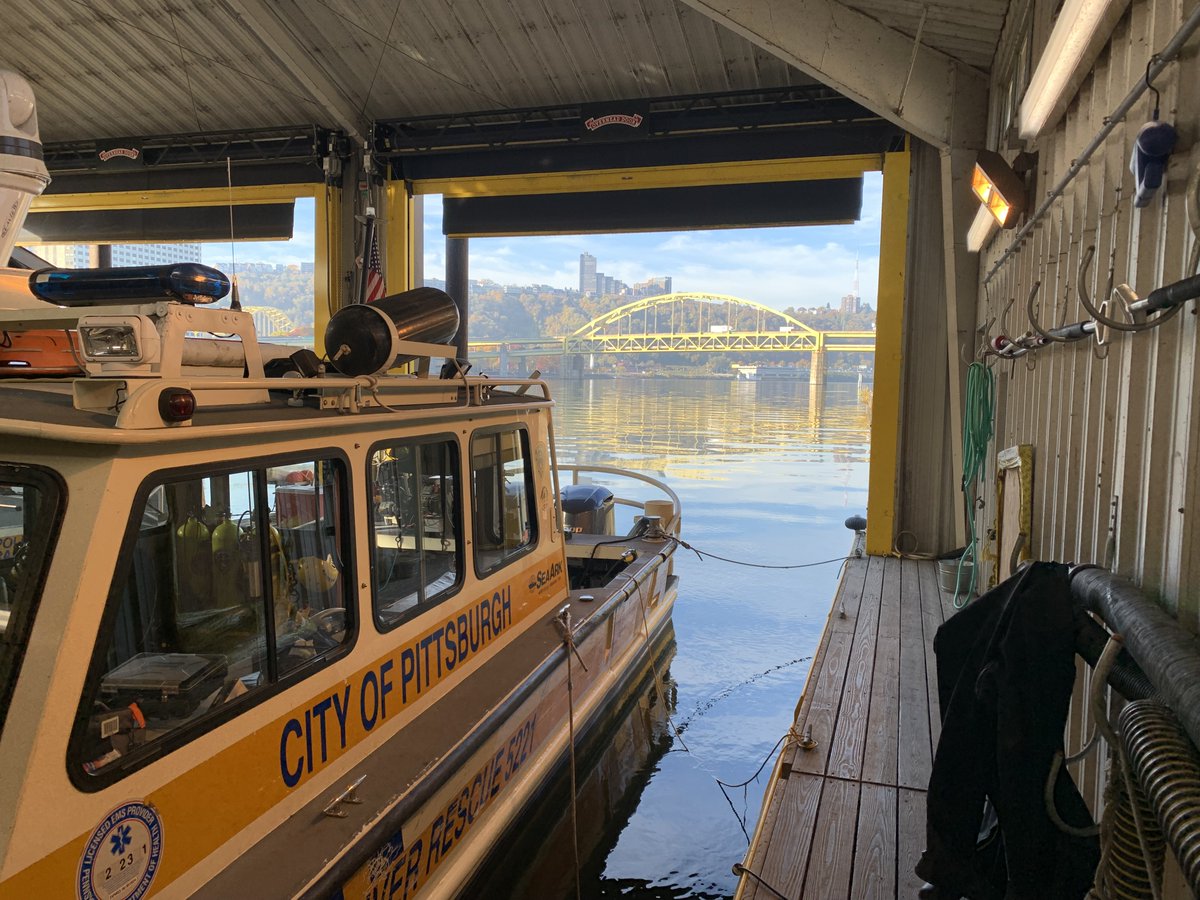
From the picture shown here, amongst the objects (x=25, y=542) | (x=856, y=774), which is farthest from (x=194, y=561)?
(x=856, y=774)

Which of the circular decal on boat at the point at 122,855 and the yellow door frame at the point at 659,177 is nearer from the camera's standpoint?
the circular decal on boat at the point at 122,855

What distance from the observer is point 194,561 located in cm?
207

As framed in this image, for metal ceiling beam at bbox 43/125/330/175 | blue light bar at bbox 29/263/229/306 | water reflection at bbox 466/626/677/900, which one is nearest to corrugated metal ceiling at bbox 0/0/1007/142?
metal ceiling beam at bbox 43/125/330/175

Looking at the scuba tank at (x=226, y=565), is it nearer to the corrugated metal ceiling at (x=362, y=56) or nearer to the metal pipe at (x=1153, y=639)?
the metal pipe at (x=1153, y=639)

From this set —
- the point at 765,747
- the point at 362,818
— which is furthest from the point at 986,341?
the point at 362,818

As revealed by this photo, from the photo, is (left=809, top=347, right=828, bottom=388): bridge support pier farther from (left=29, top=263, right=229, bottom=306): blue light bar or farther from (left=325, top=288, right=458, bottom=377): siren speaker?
(left=29, top=263, right=229, bottom=306): blue light bar

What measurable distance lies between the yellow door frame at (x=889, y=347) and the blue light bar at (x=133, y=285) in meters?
6.18

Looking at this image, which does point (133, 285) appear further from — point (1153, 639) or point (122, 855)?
point (1153, 639)

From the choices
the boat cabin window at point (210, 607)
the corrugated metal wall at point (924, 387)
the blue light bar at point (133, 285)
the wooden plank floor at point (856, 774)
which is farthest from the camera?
the corrugated metal wall at point (924, 387)

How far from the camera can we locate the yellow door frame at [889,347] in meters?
7.23

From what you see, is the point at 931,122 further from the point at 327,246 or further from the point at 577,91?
the point at 327,246

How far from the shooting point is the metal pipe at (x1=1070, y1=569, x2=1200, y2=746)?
1.17m

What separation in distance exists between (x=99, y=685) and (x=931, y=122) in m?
5.84

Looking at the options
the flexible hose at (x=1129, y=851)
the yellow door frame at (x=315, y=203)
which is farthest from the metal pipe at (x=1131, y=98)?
the yellow door frame at (x=315, y=203)
